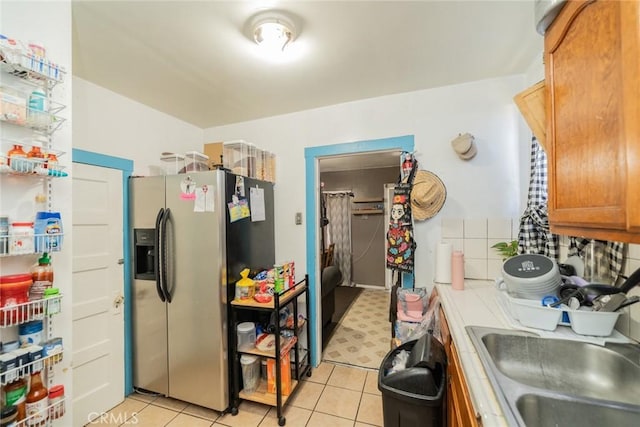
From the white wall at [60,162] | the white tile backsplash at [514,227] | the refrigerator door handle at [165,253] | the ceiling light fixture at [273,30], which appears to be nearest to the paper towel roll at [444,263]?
the white tile backsplash at [514,227]

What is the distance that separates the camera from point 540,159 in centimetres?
153

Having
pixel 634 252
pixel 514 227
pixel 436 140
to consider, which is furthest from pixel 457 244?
pixel 634 252

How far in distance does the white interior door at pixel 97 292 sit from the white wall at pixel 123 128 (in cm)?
20

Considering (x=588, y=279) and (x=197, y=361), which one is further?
(x=197, y=361)

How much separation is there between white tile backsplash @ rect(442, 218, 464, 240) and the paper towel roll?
0.42 feet

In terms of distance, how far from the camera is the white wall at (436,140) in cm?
188

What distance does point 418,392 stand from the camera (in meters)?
1.30

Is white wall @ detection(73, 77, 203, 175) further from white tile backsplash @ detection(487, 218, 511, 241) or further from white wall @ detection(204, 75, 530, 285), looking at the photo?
white tile backsplash @ detection(487, 218, 511, 241)

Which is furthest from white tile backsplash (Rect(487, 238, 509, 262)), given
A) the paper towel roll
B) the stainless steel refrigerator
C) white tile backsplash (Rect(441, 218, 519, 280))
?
the stainless steel refrigerator

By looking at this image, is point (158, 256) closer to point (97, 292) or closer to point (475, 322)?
point (97, 292)

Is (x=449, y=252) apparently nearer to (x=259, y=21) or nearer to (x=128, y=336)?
(x=259, y=21)

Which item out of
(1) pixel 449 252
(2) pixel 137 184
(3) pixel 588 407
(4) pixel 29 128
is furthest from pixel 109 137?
(3) pixel 588 407

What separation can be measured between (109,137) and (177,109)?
607mm

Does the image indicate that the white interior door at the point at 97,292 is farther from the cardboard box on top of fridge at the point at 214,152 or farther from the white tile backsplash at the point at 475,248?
the white tile backsplash at the point at 475,248
